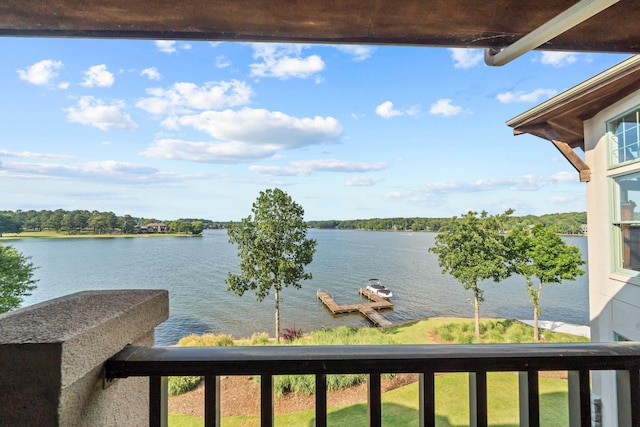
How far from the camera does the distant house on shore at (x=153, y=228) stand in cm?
541

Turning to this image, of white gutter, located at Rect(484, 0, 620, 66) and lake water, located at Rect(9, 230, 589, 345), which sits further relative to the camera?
lake water, located at Rect(9, 230, 589, 345)

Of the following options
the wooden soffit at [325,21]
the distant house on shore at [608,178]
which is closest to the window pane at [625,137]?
the distant house on shore at [608,178]

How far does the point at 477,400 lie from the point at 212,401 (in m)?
0.51

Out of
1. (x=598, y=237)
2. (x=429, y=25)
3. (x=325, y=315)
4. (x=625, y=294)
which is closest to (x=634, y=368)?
(x=429, y=25)

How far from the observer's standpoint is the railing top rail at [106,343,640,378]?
1.81 ft

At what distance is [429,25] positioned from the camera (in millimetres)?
1071

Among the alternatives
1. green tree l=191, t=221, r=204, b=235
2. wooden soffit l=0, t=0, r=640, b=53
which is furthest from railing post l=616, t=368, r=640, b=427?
green tree l=191, t=221, r=204, b=235

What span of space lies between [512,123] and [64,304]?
4.86 m

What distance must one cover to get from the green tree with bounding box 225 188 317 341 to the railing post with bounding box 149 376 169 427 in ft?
27.9

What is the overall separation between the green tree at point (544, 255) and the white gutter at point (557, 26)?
846 centimetres

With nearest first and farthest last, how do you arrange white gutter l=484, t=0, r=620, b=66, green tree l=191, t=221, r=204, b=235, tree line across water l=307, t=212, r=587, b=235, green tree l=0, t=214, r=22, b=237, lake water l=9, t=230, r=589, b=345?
white gutter l=484, t=0, r=620, b=66, green tree l=0, t=214, r=22, b=237, green tree l=191, t=221, r=204, b=235, tree line across water l=307, t=212, r=587, b=235, lake water l=9, t=230, r=589, b=345

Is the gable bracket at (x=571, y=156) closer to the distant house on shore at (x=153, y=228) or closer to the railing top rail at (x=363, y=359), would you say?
the railing top rail at (x=363, y=359)

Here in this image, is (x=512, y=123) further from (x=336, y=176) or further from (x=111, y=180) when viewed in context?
(x=111, y=180)

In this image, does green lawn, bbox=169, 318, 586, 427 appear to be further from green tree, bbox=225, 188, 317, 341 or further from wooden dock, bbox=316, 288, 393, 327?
wooden dock, bbox=316, 288, 393, 327
